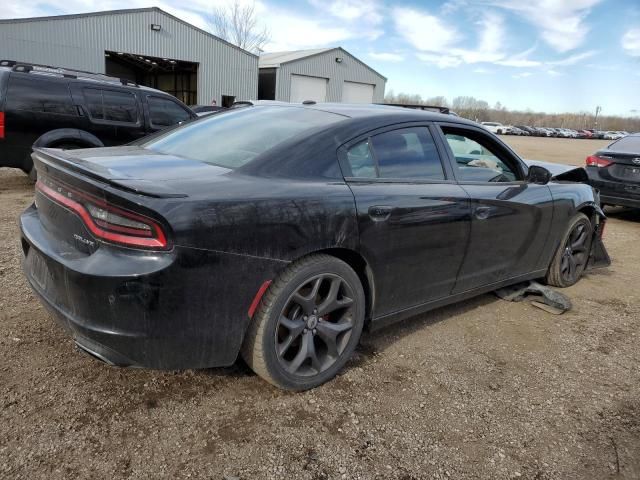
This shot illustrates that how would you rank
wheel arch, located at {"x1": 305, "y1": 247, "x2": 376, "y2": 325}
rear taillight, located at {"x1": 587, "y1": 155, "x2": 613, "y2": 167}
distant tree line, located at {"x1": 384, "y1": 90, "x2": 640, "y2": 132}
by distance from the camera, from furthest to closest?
distant tree line, located at {"x1": 384, "y1": 90, "x2": 640, "y2": 132} < rear taillight, located at {"x1": 587, "y1": 155, "x2": 613, "y2": 167} < wheel arch, located at {"x1": 305, "y1": 247, "x2": 376, "y2": 325}

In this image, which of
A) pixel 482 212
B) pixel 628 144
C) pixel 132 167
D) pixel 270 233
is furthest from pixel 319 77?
pixel 270 233

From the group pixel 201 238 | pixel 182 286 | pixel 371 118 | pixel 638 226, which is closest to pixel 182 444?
pixel 182 286

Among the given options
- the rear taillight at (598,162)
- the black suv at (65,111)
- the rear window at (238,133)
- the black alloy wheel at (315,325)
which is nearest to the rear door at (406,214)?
the black alloy wheel at (315,325)

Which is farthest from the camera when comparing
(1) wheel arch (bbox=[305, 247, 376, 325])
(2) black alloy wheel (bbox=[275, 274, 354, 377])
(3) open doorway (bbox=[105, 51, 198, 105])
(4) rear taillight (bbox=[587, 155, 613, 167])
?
(3) open doorway (bbox=[105, 51, 198, 105])

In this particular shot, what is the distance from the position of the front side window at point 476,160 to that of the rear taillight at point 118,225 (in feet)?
6.90

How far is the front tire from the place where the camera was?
240 cm

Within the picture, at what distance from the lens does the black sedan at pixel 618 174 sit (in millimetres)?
7852

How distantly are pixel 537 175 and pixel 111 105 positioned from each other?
21.7 ft

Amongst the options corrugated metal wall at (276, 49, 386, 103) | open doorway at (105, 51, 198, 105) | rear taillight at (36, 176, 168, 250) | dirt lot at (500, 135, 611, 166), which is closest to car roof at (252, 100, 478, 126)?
rear taillight at (36, 176, 168, 250)

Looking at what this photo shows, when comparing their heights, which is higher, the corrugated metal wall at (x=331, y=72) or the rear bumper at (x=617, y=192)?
the corrugated metal wall at (x=331, y=72)

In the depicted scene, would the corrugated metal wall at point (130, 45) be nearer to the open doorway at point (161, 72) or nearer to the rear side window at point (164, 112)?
the open doorway at point (161, 72)

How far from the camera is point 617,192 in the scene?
8.01 metres

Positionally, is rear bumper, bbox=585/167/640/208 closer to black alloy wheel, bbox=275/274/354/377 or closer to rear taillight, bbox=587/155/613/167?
rear taillight, bbox=587/155/613/167

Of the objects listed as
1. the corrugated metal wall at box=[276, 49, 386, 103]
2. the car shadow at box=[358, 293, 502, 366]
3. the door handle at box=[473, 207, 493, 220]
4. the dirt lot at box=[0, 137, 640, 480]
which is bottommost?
the car shadow at box=[358, 293, 502, 366]
